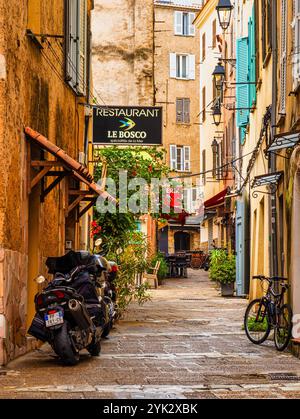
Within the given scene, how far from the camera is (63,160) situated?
13719 millimetres

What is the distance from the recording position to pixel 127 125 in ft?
68.0

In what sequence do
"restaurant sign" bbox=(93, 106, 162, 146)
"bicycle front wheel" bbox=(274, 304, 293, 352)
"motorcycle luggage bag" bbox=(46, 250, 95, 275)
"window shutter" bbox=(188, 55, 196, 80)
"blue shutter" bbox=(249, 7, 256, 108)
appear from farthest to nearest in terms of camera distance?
1. "window shutter" bbox=(188, 55, 196, 80)
2. "blue shutter" bbox=(249, 7, 256, 108)
3. "restaurant sign" bbox=(93, 106, 162, 146)
4. "bicycle front wheel" bbox=(274, 304, 293, 352)
5. "motorcycle luggage bag" bbox=(46, 250, 95, 275)

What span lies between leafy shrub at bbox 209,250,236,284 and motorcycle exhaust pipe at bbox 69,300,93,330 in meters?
18.5

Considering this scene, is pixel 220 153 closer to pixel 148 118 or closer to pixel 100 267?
pixel 148 118

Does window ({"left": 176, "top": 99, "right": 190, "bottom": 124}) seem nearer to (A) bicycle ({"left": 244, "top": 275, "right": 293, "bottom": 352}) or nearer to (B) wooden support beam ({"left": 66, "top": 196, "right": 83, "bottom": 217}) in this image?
(B) wooden support beam ({"left": 66, "top": 196, "right": 83, "bottom": 217})

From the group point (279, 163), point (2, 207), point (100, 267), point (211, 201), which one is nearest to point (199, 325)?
point (279, 163)

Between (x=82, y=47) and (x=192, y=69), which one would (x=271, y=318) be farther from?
(x=192, y=69)

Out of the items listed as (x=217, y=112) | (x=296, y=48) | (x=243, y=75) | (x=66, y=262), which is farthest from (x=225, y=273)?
(x=66, y=262)

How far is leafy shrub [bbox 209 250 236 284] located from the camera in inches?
1221

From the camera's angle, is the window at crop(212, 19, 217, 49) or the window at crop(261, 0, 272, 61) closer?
the window at crop(261, 0, 272, 61)

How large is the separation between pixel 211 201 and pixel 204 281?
10.5 ft

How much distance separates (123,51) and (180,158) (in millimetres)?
21603

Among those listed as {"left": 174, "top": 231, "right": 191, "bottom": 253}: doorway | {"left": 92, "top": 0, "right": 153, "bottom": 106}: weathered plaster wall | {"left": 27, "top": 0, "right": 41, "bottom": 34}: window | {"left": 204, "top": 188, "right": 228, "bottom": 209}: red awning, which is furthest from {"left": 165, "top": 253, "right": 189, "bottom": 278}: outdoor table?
{"left": 27, "top": 0, "right": 41, "bottom": 34}: window

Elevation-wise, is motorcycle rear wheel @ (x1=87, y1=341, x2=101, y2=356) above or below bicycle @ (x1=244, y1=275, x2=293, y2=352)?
below
